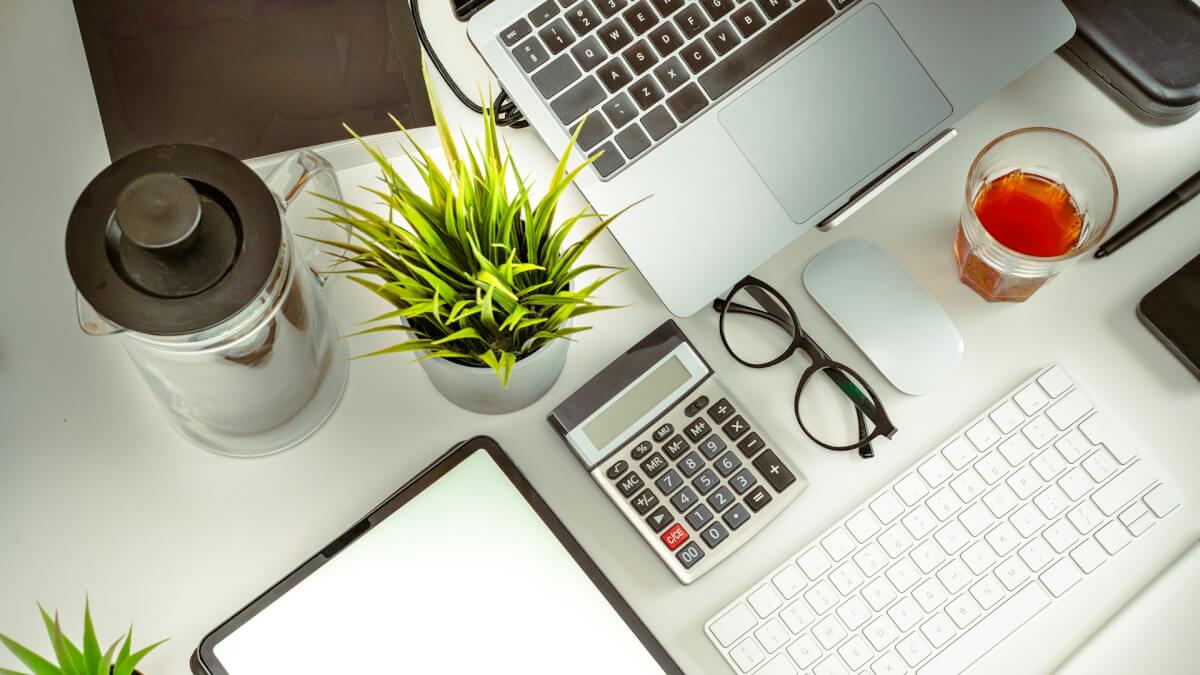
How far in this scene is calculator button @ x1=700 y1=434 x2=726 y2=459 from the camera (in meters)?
0.67

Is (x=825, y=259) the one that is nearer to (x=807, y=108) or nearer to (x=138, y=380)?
(x=807, y=108)

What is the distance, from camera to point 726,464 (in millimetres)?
667

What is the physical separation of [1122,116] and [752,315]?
0.35m

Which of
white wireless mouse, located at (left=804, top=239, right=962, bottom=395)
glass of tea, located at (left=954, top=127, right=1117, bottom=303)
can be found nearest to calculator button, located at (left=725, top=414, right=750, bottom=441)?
white wireless mouse, located at (left=804, top=239, right=962, bottom=395)

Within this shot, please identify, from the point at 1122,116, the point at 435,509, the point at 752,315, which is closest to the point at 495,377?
the point at 435,509

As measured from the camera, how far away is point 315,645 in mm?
597

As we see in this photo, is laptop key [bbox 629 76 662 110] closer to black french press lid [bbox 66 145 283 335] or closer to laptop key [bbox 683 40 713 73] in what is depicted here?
laptop key [bbox 683 40 713 73]

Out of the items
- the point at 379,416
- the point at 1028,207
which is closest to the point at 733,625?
the point at 379,416

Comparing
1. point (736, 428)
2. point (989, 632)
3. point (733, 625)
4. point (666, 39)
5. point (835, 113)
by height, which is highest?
point (666, 39)

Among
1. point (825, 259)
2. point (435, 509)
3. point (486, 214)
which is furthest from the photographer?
point (825, 259)

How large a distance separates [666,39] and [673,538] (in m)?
0.35

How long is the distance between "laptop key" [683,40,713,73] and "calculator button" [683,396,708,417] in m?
0.23

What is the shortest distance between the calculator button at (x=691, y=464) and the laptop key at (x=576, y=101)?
0.25 m

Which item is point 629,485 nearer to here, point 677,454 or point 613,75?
point 677,454
